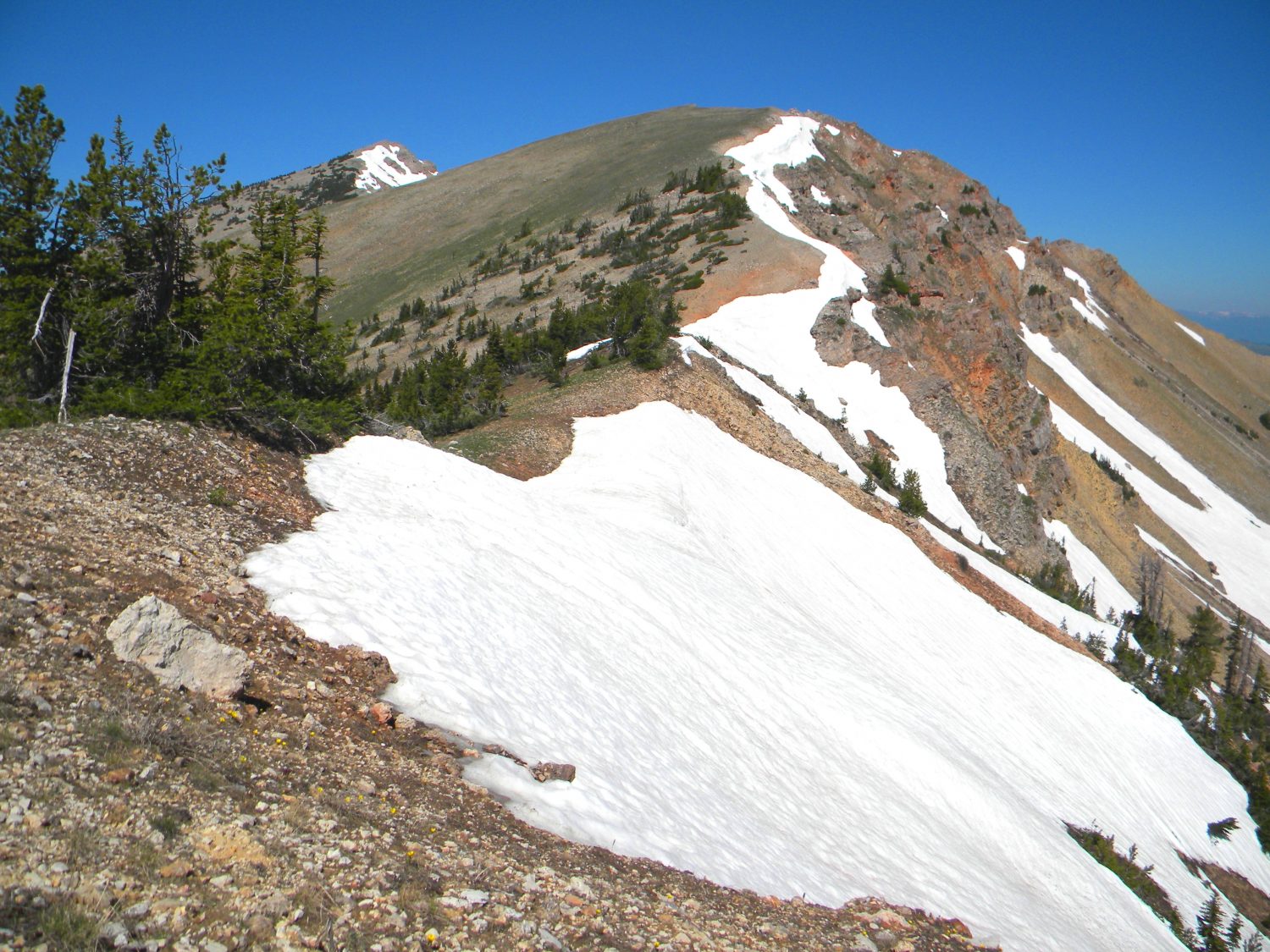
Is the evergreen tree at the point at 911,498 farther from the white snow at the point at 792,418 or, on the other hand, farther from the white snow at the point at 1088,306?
the white snow at the point at 1088,306

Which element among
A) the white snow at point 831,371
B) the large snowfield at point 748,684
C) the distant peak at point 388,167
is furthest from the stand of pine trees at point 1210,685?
the distant peak at point 388,167

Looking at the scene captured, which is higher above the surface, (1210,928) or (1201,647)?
(1201,647)

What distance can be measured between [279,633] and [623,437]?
1380 centimetres

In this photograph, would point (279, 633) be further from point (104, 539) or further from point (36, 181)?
point (36, 181)

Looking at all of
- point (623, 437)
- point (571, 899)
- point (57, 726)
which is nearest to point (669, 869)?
point (571, 899)

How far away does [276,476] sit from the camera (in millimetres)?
11305

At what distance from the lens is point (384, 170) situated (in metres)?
156

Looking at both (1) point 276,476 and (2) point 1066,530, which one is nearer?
(1) point 276,476

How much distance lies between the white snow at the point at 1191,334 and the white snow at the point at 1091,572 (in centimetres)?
8511

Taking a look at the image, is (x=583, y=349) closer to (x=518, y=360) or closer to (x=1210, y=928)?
(x=518, y=360)

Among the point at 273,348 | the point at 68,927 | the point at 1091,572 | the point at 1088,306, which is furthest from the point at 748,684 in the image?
the point at 1088,306

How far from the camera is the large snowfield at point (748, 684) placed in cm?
822

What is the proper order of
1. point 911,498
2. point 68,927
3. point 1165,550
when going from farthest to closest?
point 1165,550 < point 911,498 < point 68,927

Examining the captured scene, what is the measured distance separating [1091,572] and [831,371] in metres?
21.6
